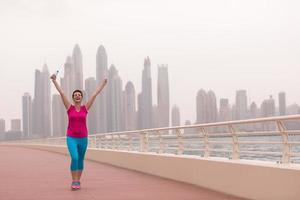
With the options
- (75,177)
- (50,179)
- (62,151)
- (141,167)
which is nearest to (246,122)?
(75,177)

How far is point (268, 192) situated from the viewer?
28.5 ft

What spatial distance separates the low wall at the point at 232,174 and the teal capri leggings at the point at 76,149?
237cm

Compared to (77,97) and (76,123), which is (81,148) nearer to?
(76,123)

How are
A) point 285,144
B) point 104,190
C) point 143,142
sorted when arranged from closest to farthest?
1. point 285,144
2. point 104,190
3. point 143,142

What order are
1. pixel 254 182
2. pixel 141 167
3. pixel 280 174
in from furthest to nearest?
pixel 141 167 < pixel 254 182 < pixel 280 174

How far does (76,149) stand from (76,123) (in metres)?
0.48

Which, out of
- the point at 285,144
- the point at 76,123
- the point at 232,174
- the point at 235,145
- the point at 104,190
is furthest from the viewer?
the point at 104,190

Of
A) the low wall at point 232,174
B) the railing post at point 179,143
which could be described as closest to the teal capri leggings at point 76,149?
the low wall at point 232,174

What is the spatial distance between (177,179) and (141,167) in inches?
146

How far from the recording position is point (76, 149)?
1105cm

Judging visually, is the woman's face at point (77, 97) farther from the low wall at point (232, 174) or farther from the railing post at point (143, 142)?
the railing post at point (143, 142)

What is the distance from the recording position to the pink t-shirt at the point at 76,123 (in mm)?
10992

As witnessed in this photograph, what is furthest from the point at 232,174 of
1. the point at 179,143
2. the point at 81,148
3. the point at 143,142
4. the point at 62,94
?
the point at 143,142

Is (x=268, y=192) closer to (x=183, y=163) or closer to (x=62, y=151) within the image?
(x=183, y=163)
